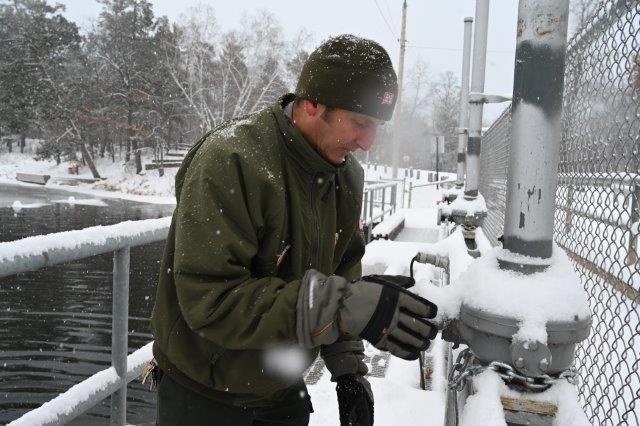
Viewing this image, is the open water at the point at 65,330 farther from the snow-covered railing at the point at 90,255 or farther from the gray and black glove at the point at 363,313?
the gray and black glove at the point at 363,313

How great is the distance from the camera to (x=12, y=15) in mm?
66125

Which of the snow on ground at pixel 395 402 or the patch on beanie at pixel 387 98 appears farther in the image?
the snow on ground at pixel 395 402

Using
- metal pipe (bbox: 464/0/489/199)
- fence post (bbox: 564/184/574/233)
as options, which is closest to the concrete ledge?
metal pipe (bbox: 464/0/489/199)

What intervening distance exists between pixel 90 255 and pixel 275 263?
0.91 m

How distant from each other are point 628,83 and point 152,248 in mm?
13692

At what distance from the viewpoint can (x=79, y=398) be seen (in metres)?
2.19

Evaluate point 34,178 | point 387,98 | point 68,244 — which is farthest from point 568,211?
point 34,178

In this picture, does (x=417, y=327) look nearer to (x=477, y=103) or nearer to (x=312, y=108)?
(x=312, y=108)

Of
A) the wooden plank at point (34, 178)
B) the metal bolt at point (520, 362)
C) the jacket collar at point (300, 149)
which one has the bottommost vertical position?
the wooden plank at point (34, 178)

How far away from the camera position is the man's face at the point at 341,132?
1.73 m

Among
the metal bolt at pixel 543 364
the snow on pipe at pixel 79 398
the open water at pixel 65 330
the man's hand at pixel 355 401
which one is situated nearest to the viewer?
the metal bolt at pixel 543 364

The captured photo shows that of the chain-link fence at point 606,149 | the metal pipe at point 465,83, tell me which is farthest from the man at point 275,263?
the metal pipe at point 465,83

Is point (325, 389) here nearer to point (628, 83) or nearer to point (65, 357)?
point (628, 83)

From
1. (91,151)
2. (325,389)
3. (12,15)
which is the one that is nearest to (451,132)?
(91,151)
